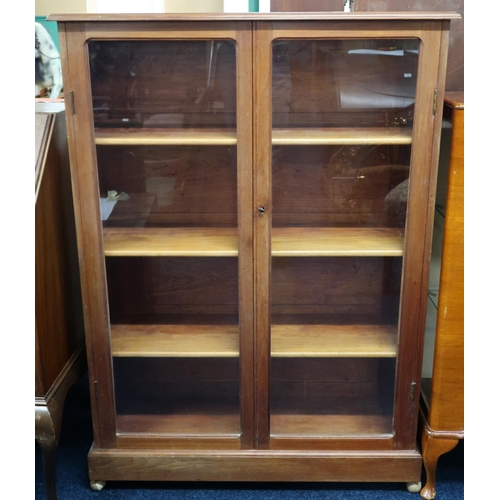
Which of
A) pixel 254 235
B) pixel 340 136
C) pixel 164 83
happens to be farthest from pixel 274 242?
pixel 164 83

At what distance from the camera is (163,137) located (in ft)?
4.48

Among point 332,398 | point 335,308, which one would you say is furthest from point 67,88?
point 332,398

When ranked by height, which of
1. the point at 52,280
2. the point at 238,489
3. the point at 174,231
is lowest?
the point at 238,489

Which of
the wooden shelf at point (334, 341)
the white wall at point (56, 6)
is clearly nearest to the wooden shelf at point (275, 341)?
the wooden shelf at point (334, 341)

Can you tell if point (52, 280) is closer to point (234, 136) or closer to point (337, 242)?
point (234, 136)

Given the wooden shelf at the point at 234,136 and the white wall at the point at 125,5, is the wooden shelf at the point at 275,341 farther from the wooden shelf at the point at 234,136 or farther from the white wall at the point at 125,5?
the white wall at the point at 125,5

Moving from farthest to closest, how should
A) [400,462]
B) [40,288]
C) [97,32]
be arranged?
[400,462]
[40,288]
[97,32]

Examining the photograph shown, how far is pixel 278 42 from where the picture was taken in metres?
1.25

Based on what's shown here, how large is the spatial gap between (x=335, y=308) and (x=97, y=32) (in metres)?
0.89

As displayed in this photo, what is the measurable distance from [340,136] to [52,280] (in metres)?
0.78

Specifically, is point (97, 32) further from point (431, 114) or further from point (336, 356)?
point (336, 356)

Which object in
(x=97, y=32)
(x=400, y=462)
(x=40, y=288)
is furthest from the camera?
(x=400, y=462)

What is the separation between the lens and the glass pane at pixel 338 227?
1.33m

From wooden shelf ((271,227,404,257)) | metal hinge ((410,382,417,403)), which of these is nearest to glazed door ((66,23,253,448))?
wooden shelf ((271,227,404,257))
